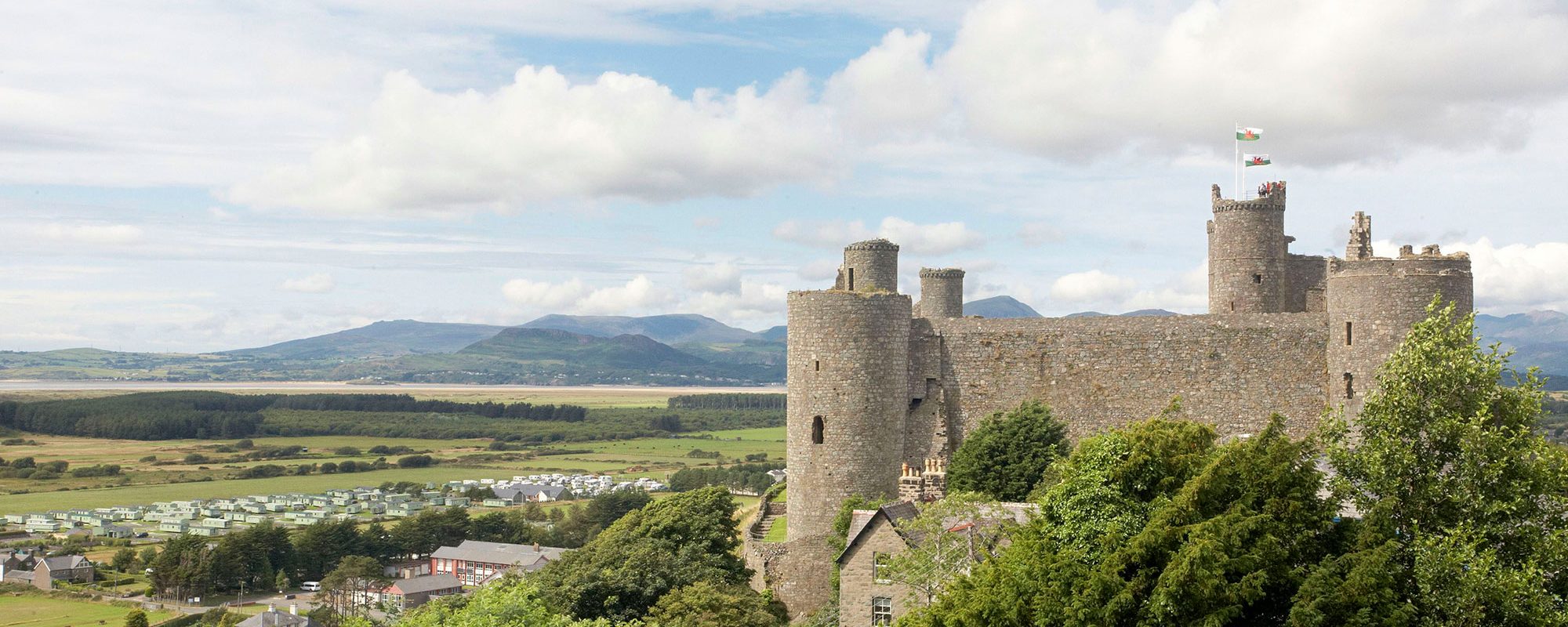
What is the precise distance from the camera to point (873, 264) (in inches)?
1607

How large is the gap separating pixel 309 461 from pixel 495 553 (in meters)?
89.6

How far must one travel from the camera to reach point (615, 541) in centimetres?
4031

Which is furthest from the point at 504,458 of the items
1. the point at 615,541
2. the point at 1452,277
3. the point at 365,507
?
the point at 1452,277

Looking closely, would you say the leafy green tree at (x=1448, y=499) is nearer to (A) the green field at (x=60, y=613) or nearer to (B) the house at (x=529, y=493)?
(A) the green field at (x=60, y=613)

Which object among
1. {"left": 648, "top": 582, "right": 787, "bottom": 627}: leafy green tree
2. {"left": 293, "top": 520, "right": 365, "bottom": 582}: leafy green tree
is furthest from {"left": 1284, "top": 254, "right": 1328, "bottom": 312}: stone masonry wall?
{"left": 293, "top": 520, "right": 365, "bottom": 582}: leafy green tree

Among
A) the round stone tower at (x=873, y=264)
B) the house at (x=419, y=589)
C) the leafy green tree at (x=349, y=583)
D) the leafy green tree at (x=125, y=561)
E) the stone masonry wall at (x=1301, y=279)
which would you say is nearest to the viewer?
the stone masonry wall at (x=1301, y=279)

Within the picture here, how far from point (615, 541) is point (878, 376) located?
10384 millimetres

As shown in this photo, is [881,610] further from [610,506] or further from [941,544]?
[610,506]

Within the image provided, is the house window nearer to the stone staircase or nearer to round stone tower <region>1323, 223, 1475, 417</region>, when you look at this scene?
the stone staircase

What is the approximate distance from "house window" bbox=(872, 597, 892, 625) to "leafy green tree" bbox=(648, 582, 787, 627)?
439cm

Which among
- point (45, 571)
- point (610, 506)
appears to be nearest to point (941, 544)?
point (610, 506)

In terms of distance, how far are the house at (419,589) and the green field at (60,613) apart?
44.7ft

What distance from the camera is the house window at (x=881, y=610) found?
28.8m

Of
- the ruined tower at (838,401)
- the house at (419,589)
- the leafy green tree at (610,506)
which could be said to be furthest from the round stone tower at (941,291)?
the leafy green tree at (610,506)
